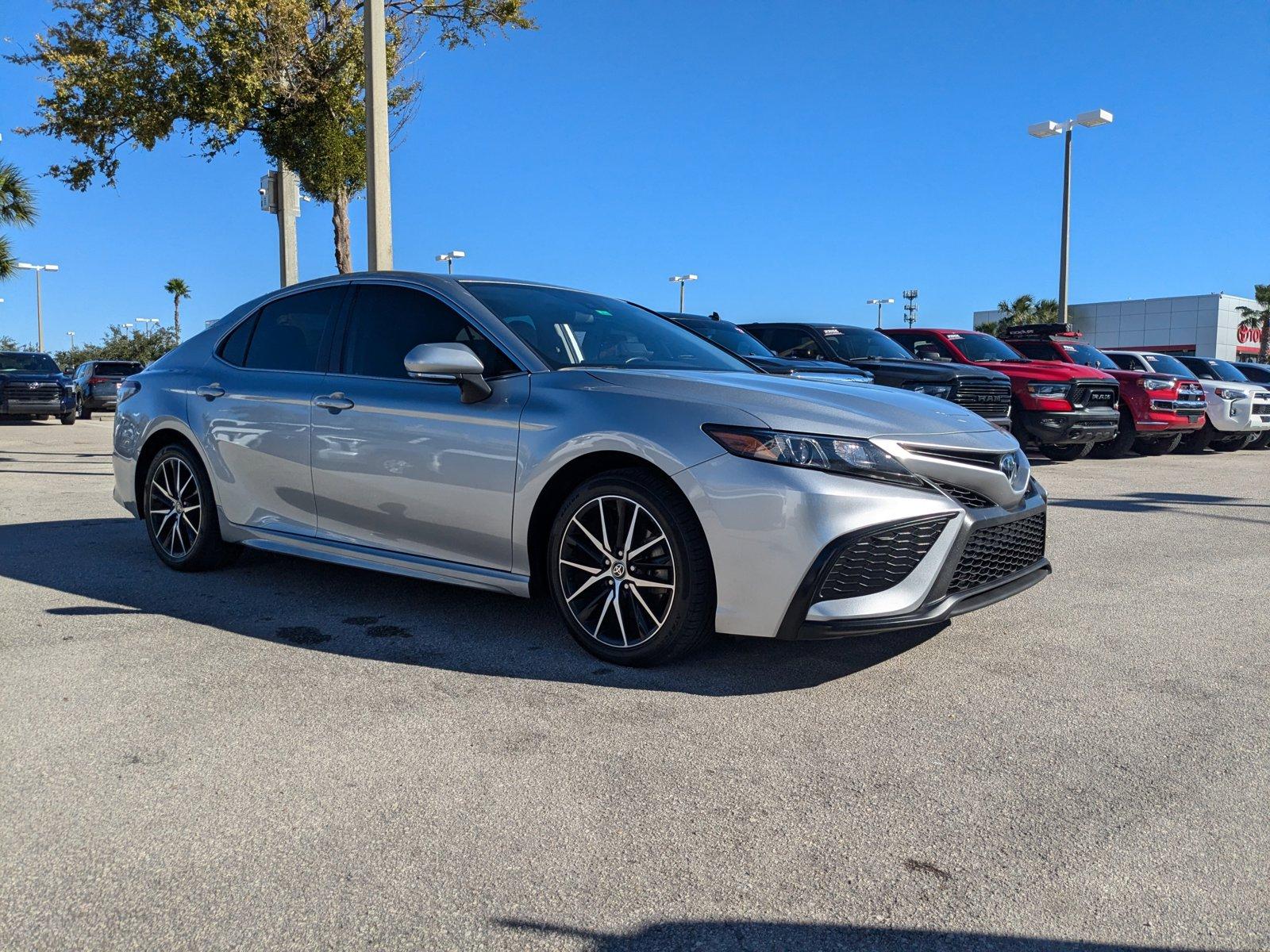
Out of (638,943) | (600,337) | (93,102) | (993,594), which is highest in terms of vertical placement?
(93,102)

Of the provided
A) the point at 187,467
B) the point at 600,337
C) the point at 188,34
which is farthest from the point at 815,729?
the point at 188,34

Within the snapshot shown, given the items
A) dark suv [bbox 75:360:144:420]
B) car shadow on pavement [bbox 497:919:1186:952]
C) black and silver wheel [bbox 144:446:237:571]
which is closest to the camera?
car shadow on pavement [bbox 497:919:1186:952]

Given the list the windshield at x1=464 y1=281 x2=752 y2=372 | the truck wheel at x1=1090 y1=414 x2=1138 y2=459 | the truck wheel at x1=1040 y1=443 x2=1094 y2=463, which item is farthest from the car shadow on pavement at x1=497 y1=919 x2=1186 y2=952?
the truck wheel at x1=1040 y1=443 x2=1094 y2=463

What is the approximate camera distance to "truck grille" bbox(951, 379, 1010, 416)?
38.6 feet

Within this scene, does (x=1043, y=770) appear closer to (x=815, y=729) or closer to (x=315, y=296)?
(x=815, y=729)

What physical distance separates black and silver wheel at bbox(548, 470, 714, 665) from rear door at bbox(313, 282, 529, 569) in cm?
33

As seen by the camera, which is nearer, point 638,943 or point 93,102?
point 638,943

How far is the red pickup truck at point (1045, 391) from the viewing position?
508 inches

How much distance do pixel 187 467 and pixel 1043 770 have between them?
14.7 feet

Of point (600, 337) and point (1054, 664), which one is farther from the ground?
point (600, 337)

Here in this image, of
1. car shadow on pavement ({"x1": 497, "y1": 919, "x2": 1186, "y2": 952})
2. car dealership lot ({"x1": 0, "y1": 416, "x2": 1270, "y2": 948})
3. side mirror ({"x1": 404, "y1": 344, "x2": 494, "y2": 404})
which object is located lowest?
car shadow on pavement ({"x1": 497, "y1": 919, "x2": 1186, "y2": 952})

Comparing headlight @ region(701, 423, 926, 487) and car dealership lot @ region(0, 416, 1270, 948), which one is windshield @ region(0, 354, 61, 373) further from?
headlight @ region(701, 423, 926, 487)

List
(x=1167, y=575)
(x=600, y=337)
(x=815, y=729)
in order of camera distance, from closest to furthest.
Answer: (x=815, y=729) → (x=600, y=337) → (x=1167, y=575)

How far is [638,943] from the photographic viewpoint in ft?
6.84
